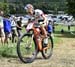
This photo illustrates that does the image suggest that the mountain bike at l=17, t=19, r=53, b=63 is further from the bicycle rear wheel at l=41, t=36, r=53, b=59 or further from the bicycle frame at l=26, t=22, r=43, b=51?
the bicycle rear wheel at l=41, t=36, r=53, b=59

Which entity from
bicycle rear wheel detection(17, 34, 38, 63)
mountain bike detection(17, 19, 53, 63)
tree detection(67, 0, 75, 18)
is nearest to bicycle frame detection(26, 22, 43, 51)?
mountain bike detection(17, 19, 53, 63)

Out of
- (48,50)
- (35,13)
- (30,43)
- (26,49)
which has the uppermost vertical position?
(35,13)

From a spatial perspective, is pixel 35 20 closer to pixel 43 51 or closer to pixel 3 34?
pixel 43 51

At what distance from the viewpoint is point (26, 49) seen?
1032cm

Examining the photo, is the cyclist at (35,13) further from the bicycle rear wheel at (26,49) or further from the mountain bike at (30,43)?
the bicycle rear wheel at (26,49)

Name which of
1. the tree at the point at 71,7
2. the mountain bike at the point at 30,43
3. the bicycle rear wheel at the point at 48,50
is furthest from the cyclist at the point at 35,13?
the tree at the point at 71,7

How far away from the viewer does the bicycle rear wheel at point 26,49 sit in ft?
32.7

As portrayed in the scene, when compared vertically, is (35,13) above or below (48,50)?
above

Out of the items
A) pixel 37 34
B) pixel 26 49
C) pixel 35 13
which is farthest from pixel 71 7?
pixel 26 49

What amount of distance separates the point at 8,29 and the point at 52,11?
59.8 metres

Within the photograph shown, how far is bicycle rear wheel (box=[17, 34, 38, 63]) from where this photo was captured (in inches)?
393

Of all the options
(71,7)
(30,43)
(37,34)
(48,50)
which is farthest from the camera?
(71,7)

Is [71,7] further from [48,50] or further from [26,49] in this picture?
[26,49]

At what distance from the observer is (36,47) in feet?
34.6
